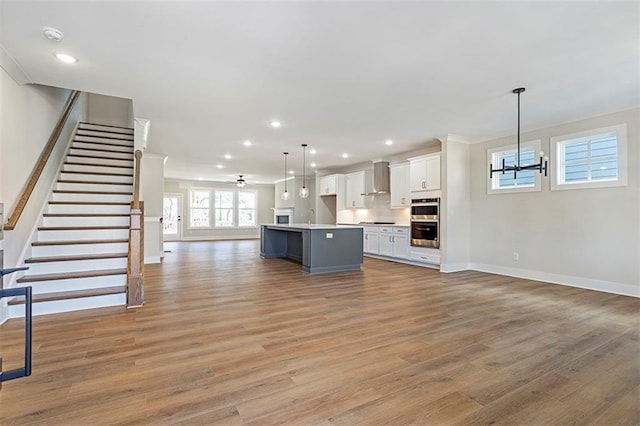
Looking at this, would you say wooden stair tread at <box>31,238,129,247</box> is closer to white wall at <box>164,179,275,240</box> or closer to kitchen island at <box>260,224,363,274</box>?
kitchen island at <box>260,224,363,274</box>

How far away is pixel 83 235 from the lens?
4.27m

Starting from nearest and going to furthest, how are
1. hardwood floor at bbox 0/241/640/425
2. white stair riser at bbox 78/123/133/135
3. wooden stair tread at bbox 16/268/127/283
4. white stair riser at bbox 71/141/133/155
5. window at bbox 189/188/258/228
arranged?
hardwood floor at bbox 0/241/640/425
wooden stair tread at bbox 16/268/127/283
white stair riser at bbox 71/141/133/155
white stair riser at bbox 78/123/133/135
window at bbox 189/188/258/228

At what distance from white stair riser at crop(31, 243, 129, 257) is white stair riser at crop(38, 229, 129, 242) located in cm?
19

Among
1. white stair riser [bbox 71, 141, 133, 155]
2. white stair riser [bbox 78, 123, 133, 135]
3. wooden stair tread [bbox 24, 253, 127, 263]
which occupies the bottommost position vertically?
wooden stair tread [bbox 24, 253, 127, 263]

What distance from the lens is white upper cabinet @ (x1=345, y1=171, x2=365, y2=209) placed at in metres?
9.00

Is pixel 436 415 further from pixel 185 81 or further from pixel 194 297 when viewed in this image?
pixel 185 81

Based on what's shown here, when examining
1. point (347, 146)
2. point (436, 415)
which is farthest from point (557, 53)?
point (347, 146)

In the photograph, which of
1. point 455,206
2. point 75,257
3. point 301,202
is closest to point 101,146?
point 75,257

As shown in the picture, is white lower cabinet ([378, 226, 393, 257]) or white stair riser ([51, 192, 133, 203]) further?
white lower cabinet ([378, 226, 393, 257])

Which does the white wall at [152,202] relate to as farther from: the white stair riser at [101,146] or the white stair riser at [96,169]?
the white stair riser at [96,169]

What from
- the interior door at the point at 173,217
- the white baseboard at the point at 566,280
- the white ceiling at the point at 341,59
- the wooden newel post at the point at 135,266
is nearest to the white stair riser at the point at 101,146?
the white ceiling at the point at 341,59

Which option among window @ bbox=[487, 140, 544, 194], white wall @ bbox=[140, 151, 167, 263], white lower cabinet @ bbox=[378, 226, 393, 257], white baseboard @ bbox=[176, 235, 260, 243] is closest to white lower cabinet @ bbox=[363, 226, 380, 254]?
white lower cabinet @ bbox=[378, 226, 393, 257]

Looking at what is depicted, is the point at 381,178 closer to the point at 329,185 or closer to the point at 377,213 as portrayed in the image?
the point at 377,213

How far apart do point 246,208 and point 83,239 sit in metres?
10.4
